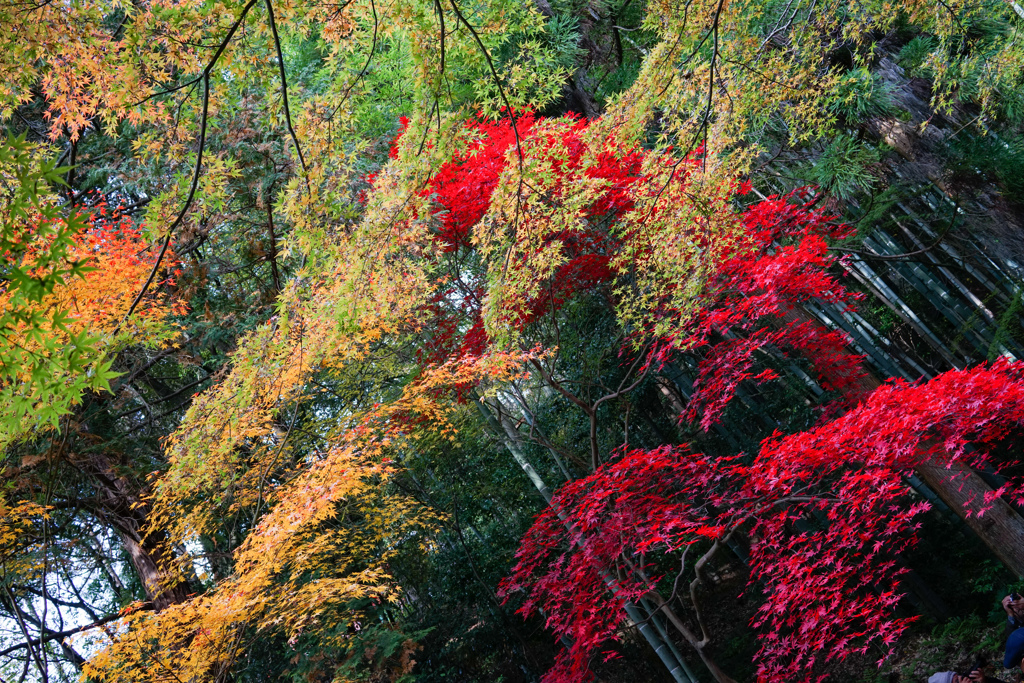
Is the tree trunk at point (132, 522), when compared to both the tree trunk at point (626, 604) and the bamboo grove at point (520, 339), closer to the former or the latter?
the bamboo grove at point (520, 339)

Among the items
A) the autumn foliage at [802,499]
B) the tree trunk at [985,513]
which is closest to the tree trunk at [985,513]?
the tree trunk at [985,513]

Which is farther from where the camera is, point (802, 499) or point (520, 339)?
point (520, 339)

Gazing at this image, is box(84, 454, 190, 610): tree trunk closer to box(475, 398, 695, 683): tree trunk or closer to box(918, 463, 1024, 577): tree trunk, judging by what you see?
box(475, 398, 695, 683): tree trunk

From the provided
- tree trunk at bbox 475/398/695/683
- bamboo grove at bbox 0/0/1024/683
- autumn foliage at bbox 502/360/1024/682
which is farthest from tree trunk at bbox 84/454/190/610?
autumn foliage at bbox 502/360/1024/682

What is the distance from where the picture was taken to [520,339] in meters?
5.20

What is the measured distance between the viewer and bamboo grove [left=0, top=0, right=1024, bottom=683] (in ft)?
9.84

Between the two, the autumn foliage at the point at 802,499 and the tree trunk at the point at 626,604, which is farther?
the tree trunk at the point at 626,604

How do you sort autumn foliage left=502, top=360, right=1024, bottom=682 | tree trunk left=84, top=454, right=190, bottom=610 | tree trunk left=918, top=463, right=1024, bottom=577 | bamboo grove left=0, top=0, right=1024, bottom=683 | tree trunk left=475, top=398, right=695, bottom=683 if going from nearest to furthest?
bamboo grove left=0, top=0, right=1024, bottom=683 → autumn foliage left=502, top=360, right=1024, bottom=682 → tree trunk left=475, top=398, right=695, bottom=683 → tree trunk left=918, top=463, right=1024, bottom=577 → tree trunk left=84, top=454, right=190, bottom=610

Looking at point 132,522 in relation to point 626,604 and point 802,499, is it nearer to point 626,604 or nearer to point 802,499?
point 626,604

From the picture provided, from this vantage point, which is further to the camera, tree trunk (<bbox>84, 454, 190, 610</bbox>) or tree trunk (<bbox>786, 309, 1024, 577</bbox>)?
tree trunk (<bbox>84, 454, 190, 610</bbox>)

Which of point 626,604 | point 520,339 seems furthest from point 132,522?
point 626,604

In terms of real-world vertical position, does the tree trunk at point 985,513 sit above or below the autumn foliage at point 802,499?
below

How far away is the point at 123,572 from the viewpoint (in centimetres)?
857

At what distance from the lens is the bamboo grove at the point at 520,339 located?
3.00 metres
